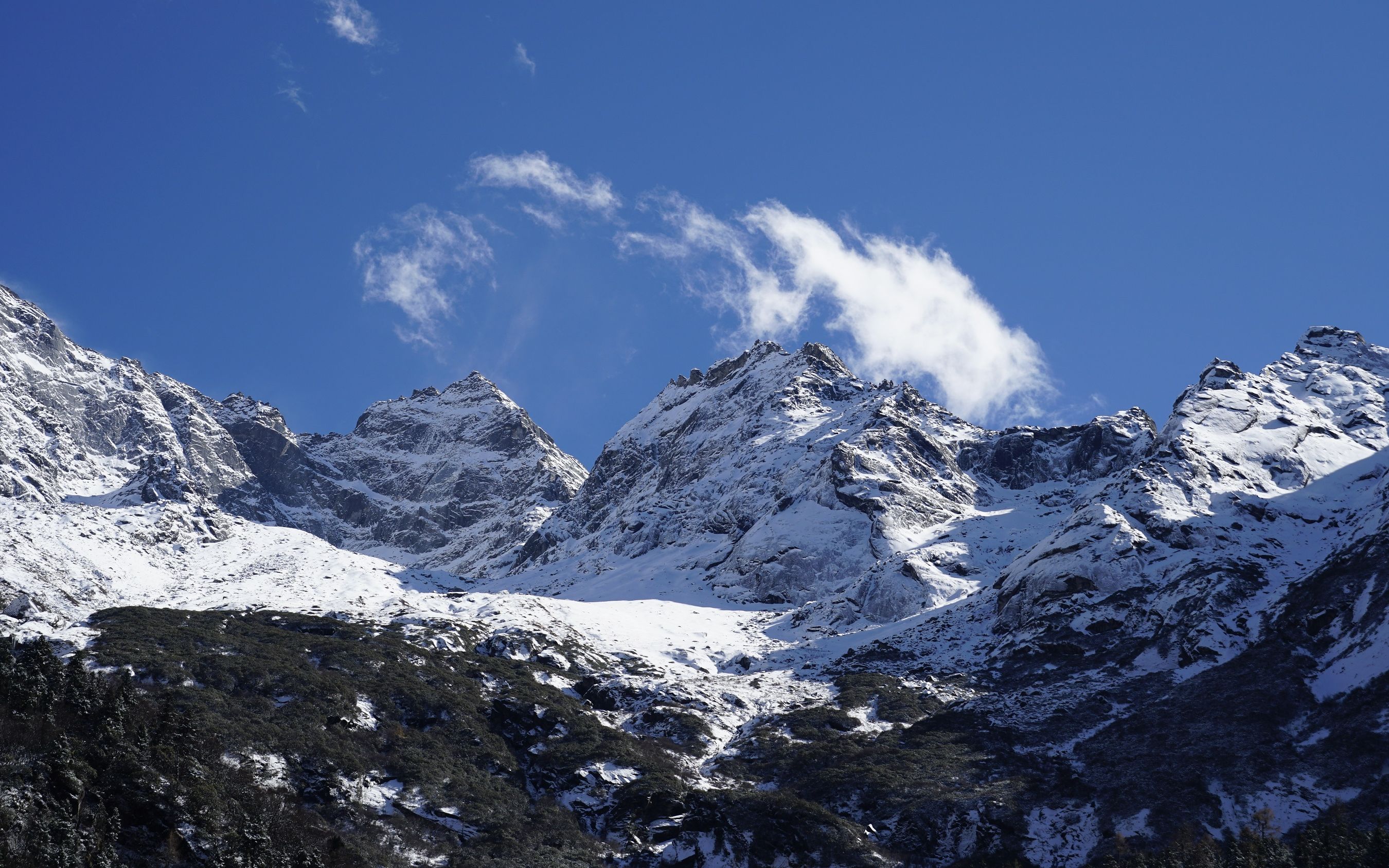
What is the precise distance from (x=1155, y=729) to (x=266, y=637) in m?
101

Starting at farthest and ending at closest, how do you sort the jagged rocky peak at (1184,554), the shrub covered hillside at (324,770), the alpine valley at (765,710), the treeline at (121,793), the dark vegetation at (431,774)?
the jagged rocky peak at (1184,554) → the alpine valley at (765,710) → the dark vegetation at (431,774) → the shrub covered hillside at (324,770) → the treeline at (121,793)

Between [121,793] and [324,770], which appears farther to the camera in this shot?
[324,770]

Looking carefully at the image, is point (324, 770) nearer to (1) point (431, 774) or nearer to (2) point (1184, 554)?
(1) point (431, 774)

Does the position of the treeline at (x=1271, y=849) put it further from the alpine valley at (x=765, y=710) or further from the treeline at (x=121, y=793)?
the treeline at (x=121, y=793)

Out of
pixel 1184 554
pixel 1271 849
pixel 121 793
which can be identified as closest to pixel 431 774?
pixel 121 793

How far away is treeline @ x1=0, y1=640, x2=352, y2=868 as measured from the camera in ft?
289

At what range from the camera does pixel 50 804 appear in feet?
300

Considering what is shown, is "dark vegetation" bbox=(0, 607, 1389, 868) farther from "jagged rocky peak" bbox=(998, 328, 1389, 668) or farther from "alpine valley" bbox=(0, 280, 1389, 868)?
"jagged rocky peak" bbox=(998, 328, 1389, 668)

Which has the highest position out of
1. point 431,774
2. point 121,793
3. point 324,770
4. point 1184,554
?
point 1184,554

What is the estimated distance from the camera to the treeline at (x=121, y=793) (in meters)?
88.2

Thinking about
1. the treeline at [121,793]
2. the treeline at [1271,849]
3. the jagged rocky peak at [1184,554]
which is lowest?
the treeline at [1271,849]

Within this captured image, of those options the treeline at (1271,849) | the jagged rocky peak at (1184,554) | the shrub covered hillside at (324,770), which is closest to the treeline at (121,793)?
the shrub covered hillside at (324,770)

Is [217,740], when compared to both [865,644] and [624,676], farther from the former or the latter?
[865,644]

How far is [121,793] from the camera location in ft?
318
